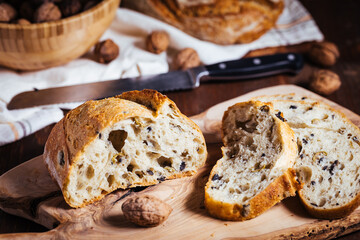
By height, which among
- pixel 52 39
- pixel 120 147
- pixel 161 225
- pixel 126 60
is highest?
pixel 52 39

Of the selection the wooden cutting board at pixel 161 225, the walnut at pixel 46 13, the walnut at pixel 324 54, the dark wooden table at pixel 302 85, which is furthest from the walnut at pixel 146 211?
the walnut at pixel 324 54

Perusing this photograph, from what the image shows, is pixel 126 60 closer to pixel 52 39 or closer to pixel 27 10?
pixel 52 39

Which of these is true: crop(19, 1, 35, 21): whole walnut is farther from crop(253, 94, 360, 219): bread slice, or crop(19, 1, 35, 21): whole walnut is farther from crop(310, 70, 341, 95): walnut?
crop(310, 70, 341, 95): walnut

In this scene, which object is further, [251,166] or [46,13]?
[46,13]

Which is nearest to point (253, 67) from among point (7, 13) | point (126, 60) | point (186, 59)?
point (186, 59)

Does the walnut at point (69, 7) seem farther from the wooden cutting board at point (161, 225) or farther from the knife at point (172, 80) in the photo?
the wooden cutting board at point (161, 225)

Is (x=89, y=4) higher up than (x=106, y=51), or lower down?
higher up

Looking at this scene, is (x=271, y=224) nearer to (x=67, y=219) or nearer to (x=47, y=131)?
(x=67, y=219)

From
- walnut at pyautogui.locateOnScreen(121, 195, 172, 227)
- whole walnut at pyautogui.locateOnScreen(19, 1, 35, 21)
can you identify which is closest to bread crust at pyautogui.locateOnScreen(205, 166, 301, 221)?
walnut at pyautogui.locateOnScreen(121, 195, 172, 227)
